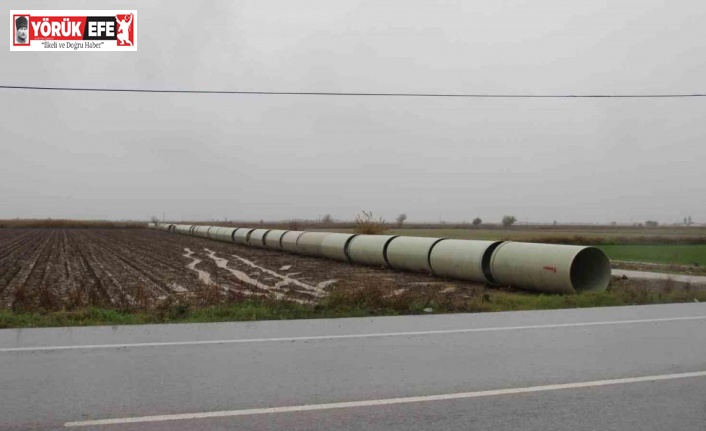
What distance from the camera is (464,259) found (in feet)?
62.3

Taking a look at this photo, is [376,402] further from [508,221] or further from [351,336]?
[508,221]

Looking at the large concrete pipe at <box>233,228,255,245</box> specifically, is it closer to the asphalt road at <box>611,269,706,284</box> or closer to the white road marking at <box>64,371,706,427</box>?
the asphalt road at <box>611,269,706,284</box>

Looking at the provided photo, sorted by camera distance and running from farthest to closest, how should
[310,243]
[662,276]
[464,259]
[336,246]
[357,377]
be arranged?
[310,243] < [336,246] < [662,276] < [464,259] < [357,377]

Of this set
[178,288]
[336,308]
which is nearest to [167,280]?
[178,288]

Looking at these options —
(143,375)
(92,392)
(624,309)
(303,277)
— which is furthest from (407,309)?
(303,277)

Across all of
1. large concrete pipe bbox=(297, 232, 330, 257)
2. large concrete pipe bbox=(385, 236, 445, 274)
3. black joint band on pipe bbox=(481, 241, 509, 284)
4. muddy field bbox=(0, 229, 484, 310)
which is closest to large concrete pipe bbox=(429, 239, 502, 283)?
black joint band on pipe bbox=(481, 241, 509, 284)

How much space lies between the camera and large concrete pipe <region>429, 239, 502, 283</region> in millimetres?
18359

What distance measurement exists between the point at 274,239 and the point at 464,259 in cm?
2237

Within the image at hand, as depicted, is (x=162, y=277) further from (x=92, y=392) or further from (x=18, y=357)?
(x=92, y=392)

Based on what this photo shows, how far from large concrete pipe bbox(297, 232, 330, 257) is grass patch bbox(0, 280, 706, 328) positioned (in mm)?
17210

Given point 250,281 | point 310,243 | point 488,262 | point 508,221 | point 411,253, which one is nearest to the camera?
point 488,262

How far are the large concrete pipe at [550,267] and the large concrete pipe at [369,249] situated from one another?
282 inches

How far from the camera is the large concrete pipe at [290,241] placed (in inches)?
1385

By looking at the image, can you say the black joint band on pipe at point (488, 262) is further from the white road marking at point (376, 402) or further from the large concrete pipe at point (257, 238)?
the large concrete pipe at point (257, 238)
